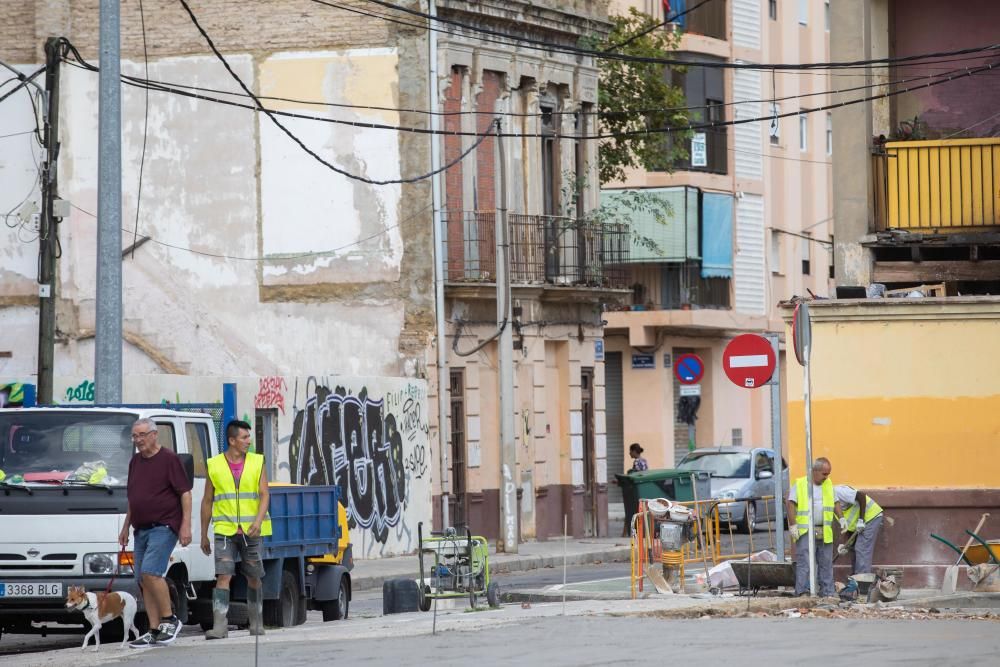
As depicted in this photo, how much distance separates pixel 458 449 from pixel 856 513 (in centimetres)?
1464

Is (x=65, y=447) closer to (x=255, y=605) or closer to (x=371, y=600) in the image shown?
(x=255, y=605)

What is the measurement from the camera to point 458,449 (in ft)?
113

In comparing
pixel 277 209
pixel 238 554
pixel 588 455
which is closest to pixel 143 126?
pixel 277 209

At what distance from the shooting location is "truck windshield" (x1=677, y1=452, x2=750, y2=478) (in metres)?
39.1

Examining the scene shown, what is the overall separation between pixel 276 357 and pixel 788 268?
26.1 meters

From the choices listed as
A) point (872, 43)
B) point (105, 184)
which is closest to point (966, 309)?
point (872, 43)

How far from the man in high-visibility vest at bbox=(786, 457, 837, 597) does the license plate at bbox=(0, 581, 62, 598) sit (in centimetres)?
708

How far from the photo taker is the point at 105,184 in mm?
20016

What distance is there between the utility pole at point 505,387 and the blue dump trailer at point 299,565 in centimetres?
1113

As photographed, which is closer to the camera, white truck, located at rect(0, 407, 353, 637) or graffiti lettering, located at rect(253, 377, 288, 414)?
white truck, located at rect(0, 407, 353, 637)

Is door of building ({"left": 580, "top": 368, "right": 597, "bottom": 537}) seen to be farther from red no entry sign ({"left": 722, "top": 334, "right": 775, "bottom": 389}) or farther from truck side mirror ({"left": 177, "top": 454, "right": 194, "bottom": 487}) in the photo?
truck side mirror ({"left": 177, "top": 454, "right": 194, "bottom": 487})

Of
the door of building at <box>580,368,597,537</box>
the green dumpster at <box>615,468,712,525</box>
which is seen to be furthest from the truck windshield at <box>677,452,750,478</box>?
the green dumpster at <box>615,468,712,525</box>

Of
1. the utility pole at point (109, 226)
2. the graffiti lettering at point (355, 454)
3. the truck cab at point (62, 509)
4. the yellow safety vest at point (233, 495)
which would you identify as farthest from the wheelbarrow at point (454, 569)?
the graffiti lettering at point (355, 454)

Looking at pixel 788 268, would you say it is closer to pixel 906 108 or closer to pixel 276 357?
pixel 276 357
